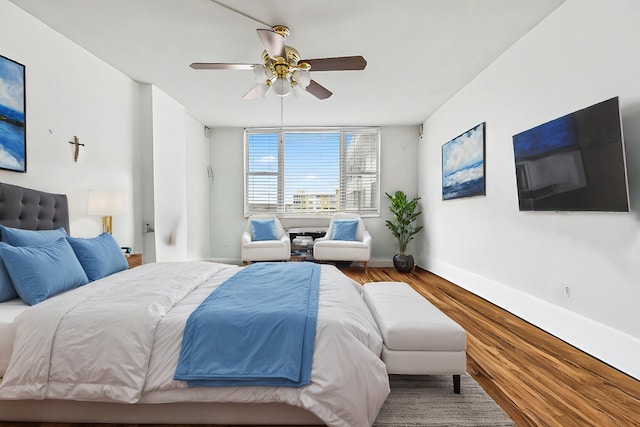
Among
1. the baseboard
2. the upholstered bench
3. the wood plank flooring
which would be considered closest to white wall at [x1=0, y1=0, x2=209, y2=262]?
the wood plank flooring

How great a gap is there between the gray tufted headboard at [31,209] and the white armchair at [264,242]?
9.07ft

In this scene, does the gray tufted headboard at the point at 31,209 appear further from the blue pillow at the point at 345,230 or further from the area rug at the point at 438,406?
the blue pillow at the point at 345,230

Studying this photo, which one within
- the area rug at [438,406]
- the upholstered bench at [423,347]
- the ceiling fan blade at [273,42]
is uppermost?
the ceiling fan blade at [273,42]

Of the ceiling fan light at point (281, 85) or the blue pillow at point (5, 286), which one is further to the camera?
the ceiling fan light at point (281, 85)

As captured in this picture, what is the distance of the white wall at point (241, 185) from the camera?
618 centimetres

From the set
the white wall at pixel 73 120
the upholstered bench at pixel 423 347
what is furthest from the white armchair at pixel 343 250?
the upholstered bench at pixel 423 347

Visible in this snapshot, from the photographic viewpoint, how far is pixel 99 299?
5.26ft

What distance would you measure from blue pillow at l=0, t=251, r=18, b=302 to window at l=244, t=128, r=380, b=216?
456 centimetres

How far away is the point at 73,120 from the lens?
2.94 m

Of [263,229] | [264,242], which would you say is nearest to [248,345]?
[264,242]

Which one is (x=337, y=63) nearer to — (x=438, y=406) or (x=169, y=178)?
(x=438, y=406)

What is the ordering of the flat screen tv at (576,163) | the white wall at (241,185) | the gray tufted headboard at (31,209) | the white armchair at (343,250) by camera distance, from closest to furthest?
the flat screen tv at (576,163)
the gray tufted headboard at (31,209)
the white armchair at (343,250)
the white wall at (241,185)

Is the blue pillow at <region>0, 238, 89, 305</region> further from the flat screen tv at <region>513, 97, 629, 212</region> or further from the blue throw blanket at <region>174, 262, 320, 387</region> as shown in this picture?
the flat screen tv at <region>513, 97, 629, 212</region>

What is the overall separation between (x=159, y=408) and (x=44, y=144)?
248 centimetres
